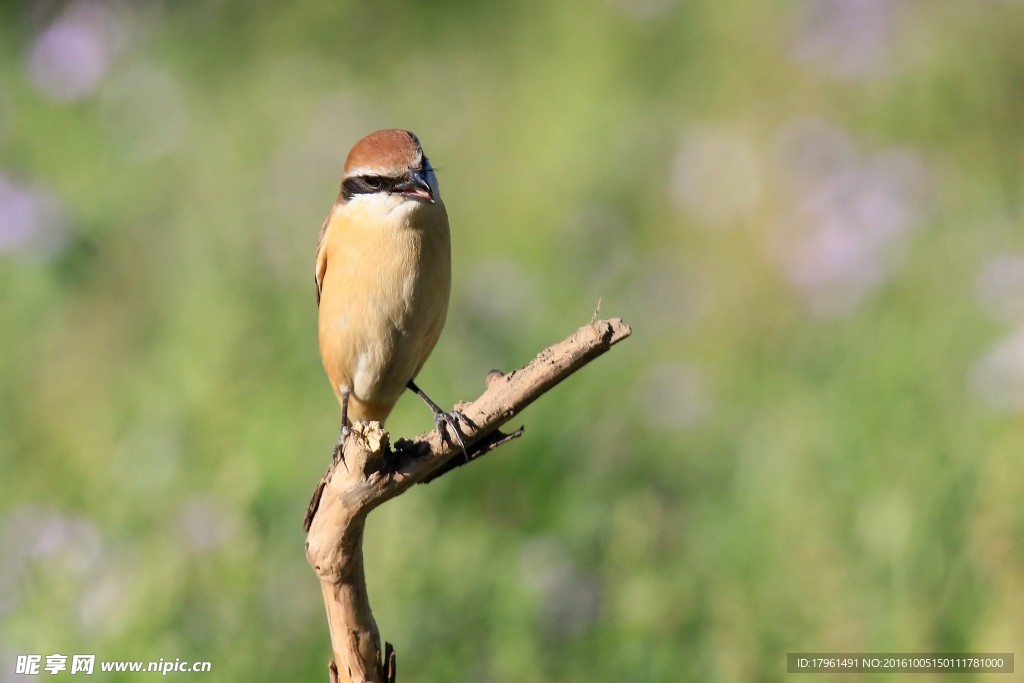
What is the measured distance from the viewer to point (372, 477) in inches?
112

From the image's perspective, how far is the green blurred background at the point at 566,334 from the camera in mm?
4582

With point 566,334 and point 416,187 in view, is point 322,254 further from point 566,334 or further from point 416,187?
point 566,334

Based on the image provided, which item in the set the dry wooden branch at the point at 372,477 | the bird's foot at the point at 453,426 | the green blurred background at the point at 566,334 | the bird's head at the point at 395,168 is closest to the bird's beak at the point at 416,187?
the bird's head at the point at 395,168

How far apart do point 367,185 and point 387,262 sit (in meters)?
0.27

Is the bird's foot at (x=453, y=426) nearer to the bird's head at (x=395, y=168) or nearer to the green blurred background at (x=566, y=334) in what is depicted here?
the bird's head at (x=395, y=168)

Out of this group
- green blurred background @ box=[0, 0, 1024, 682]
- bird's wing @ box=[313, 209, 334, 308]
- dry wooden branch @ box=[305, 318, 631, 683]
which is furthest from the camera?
green blurred background @ box=[0, 0, 1024, 682]

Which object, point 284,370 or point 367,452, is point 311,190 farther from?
point 367,452

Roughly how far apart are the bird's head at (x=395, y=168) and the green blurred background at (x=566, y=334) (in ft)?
4.96

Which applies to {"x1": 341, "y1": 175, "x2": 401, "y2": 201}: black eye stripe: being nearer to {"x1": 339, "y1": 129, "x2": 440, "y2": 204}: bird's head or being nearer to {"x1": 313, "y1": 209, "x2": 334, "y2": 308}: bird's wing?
{"x1": 339, "y1": 129, "x2": 440, "y2": 204}: bird's head

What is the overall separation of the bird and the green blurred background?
1.08 metres

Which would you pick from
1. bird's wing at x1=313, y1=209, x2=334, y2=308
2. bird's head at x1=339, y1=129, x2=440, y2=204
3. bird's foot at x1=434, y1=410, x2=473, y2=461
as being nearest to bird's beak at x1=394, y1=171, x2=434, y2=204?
bird's head at x1=339, y1=129, x2=440, y2=204

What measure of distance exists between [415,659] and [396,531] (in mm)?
479

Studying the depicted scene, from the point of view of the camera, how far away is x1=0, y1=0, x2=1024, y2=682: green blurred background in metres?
4.58

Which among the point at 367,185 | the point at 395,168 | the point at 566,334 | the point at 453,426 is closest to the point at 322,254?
the point at 367,185
